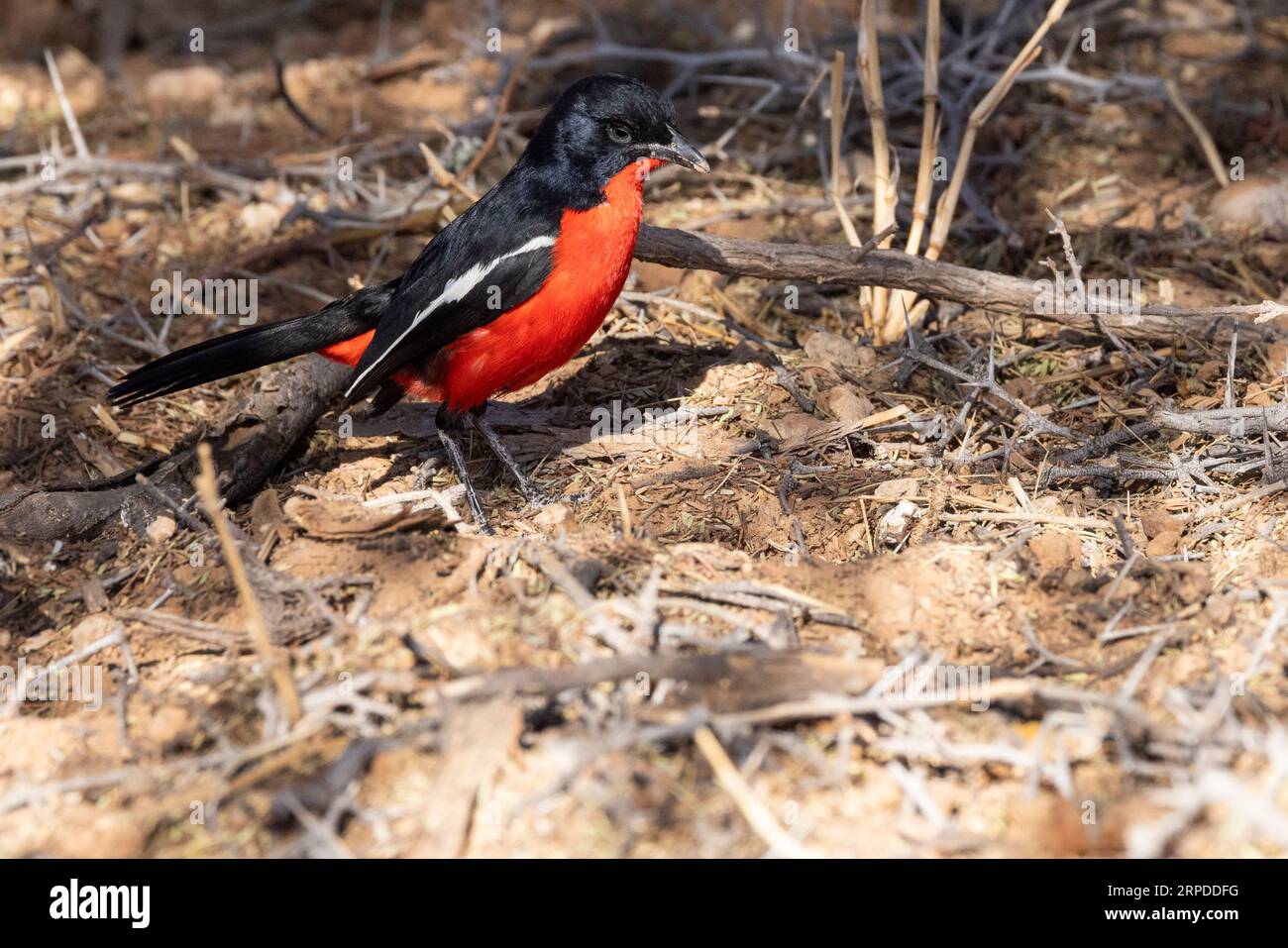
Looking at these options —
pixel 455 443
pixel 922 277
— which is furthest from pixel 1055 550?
pixel 455 443

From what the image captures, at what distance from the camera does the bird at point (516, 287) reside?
14.5ft

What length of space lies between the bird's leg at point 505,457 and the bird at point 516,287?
1cm

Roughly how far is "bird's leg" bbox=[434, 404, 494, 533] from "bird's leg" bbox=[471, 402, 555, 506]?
0.05 meters

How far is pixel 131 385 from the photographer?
14.5ft

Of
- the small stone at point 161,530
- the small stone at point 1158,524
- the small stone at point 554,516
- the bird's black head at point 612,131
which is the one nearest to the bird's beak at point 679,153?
the bird's black head at point 612,131

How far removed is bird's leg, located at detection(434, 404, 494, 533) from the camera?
14.8 ft

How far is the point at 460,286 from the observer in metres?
4.46

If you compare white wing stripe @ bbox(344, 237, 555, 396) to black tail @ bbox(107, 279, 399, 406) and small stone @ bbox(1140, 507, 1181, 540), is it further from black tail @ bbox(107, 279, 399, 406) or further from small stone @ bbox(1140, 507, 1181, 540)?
small stone @ bbox(1140, 507, 1181, 540)

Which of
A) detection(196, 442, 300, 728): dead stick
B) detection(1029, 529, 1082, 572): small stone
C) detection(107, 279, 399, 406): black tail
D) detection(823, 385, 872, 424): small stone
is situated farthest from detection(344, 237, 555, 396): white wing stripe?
detection(1029, 529, 1082, 572): small stone

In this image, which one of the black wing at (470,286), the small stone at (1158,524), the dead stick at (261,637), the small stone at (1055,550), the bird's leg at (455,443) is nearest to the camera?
the dead stick at (261,637)

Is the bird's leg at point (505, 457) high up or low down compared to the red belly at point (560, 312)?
down

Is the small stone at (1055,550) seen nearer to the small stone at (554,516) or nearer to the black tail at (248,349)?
the small stone at (554,516)

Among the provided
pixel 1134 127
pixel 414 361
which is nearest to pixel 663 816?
pixel 414 361

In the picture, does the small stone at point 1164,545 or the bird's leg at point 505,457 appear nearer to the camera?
the small stone at point 1164,545
